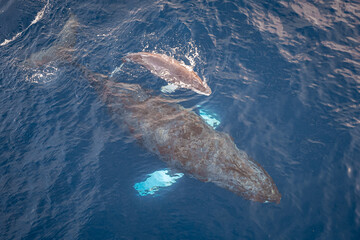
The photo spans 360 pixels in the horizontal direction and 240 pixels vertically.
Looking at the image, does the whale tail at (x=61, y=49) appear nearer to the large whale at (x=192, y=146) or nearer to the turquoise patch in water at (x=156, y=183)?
the large whale at (x=192, y=146)

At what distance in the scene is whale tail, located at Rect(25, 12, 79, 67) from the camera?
28.8 ft

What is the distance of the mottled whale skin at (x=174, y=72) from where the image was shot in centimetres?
779

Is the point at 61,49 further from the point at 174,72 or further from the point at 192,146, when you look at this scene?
the point at 192,146

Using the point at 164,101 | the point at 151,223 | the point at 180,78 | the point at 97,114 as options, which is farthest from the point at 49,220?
the point at 180,78

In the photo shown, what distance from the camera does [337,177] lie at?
6637 mm

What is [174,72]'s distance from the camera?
778 cm

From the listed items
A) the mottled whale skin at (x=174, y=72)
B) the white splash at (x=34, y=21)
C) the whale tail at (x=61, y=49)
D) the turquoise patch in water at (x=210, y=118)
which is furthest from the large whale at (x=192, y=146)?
the white splash at (x=34, y=21)

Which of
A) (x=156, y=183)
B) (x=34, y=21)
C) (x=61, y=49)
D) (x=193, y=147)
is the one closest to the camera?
(x=193, y=147)

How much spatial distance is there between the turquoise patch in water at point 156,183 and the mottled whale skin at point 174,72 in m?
3.18

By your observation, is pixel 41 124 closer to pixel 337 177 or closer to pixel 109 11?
pixel 109 11

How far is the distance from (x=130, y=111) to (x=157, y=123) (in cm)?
113

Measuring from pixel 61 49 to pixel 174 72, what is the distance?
5043mm

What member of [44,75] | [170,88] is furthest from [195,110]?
[44,75]

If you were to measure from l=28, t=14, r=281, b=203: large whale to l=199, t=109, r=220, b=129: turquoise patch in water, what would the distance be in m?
0.32
